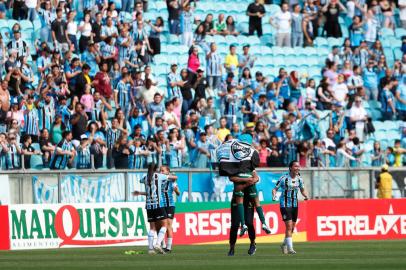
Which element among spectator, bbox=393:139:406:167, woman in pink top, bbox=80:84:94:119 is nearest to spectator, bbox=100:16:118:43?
woman in pink top, bbox=80:84:94:119

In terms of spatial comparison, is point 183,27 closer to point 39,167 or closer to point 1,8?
point 1,8

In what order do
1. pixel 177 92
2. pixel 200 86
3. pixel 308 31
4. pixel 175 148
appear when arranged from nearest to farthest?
1. pixel 175 148
2. pixel 177 92
3. pixel 200 86
4. pixel 308 31

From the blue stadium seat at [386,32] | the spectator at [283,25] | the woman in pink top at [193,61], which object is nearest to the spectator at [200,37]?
the woman in pink top at [193,61]

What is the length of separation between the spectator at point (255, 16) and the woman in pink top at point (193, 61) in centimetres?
417

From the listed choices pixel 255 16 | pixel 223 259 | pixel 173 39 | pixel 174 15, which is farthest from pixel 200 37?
pixel 223 259

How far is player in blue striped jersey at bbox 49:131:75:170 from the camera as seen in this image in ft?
101

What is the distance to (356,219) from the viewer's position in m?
32.4

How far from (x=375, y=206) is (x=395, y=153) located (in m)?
4.57

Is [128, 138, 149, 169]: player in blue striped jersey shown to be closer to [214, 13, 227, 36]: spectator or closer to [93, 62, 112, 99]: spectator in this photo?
[93, 62, 112, 99]: spectator

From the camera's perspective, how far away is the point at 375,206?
32375 mm

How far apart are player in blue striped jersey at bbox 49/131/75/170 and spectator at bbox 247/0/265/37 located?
10978mm

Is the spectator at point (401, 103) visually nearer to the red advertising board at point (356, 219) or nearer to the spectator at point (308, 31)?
the spectator at point (308, 31)

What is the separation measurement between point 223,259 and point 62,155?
10006 mm

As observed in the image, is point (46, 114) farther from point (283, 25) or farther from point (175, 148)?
point (283, 25)
